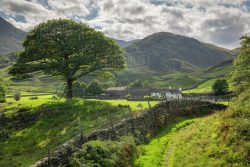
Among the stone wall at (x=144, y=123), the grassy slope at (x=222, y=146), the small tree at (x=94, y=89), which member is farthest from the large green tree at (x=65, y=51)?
the small tree at (x=94, y=89)

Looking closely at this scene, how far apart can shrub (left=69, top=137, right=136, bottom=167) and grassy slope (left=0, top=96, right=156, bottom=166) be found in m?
8.81

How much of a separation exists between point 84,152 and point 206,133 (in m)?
12.5

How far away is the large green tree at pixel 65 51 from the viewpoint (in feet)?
154

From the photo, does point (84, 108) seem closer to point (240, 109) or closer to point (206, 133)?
point (206, 133)

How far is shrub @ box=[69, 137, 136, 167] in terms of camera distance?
56.2 feet

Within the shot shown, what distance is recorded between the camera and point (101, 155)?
60.7 ft

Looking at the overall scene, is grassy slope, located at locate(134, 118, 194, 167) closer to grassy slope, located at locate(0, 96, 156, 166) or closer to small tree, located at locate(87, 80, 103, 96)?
grassy slope, located at locate(0, 96, 156, 166)

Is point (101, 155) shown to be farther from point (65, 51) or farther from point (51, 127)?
point (65, 51)

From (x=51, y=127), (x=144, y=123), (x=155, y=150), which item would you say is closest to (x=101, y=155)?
(x=155, y=150)

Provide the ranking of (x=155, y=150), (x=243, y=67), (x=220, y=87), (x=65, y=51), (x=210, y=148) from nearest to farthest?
(x=210, y=148) → (x=155, y=150) → (x=65, y=51) → (x=243, y=67) → (x=220, y=87)

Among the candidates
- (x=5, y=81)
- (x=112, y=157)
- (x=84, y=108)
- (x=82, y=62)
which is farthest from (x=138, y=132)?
(x=5, y=81)

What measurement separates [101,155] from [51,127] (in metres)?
21.4

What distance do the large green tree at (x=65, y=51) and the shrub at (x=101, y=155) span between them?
2841 centimetres

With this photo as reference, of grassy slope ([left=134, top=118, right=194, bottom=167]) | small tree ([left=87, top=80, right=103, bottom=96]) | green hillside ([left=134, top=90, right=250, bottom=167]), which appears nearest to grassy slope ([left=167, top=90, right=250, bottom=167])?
green hillside ([left=134, top=90, right=250, bottom=167])
